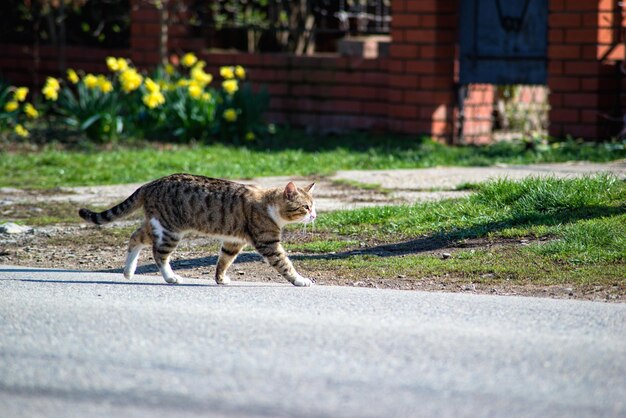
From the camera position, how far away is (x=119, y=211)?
26.2 ft

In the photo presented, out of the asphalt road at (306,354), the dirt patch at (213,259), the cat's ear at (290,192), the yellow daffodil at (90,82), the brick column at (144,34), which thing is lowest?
the dirt patch at (213,259)

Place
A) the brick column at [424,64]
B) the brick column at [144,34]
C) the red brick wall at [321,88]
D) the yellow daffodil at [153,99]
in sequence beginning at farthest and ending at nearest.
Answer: the brick column at [144,34], the red brick wall at [321,88], the brick column at [424,64], the yellow daffodil at [153,99]

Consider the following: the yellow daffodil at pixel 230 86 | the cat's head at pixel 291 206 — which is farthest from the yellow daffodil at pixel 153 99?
the cat's head at pixel 291 206

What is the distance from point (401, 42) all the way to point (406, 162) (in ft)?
8.36

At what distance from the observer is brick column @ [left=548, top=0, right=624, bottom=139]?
13367 mm

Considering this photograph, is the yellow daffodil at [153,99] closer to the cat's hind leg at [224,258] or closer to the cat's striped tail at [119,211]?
the cat's striped tail at [119,211]

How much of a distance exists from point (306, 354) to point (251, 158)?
855 centimetres

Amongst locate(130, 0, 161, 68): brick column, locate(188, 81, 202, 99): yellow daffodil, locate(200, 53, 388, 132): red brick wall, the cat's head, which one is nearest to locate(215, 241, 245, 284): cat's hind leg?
the cat's head

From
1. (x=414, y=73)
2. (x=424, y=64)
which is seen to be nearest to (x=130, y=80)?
(x=414, y=73)

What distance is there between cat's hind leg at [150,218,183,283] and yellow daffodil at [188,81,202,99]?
23.5ft

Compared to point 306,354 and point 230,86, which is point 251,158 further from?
point 306,354

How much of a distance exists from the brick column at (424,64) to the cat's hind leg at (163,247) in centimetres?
786

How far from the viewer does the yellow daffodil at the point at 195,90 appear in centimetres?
1467

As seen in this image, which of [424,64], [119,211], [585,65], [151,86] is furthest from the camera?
[424,64]
